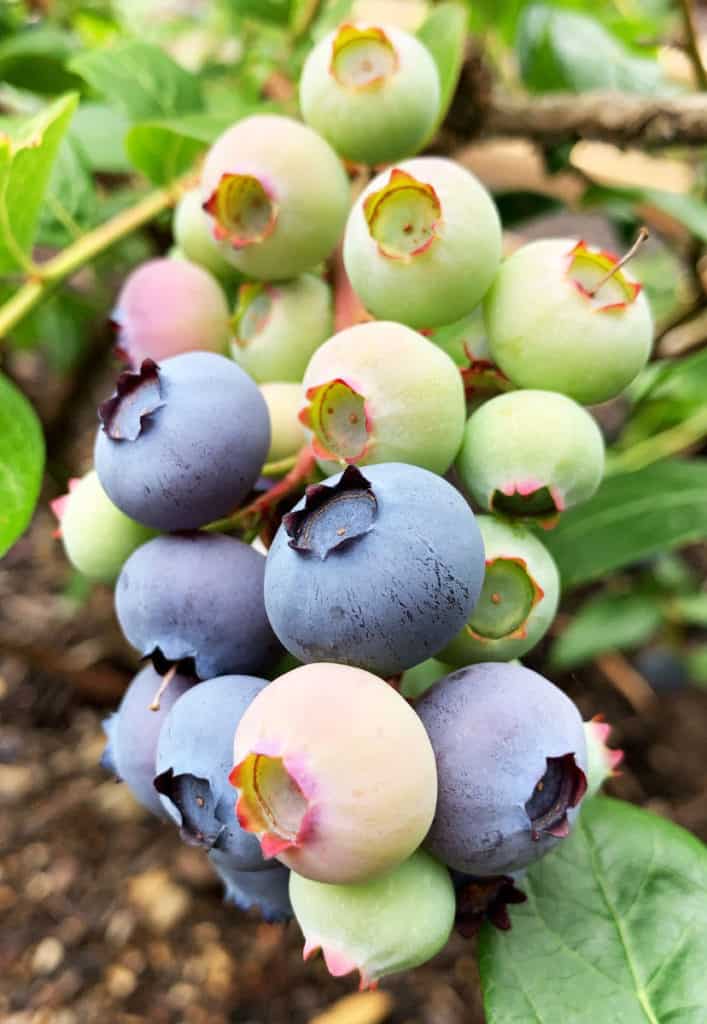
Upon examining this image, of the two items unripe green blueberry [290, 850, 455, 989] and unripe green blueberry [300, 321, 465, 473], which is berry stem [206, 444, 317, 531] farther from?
unripe green blueberry [290, 850, 455, 989]

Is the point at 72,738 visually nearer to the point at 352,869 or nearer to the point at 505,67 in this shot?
the point at 352,869

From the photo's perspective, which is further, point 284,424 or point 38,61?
point 38,61

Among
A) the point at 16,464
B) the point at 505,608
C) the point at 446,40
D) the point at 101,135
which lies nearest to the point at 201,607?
the point at 505,608

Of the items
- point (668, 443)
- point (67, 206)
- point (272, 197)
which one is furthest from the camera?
point (668, 443)

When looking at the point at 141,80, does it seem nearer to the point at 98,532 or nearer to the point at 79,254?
the point at 79,254

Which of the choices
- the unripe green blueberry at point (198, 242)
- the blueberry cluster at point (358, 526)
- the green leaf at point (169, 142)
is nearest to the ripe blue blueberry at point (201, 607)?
the blueberry cluster at point (358, 526)

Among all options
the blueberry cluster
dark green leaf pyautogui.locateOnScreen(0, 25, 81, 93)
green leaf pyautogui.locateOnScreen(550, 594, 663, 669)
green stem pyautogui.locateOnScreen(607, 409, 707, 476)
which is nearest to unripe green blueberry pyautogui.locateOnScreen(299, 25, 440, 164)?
the blueberry cluster
